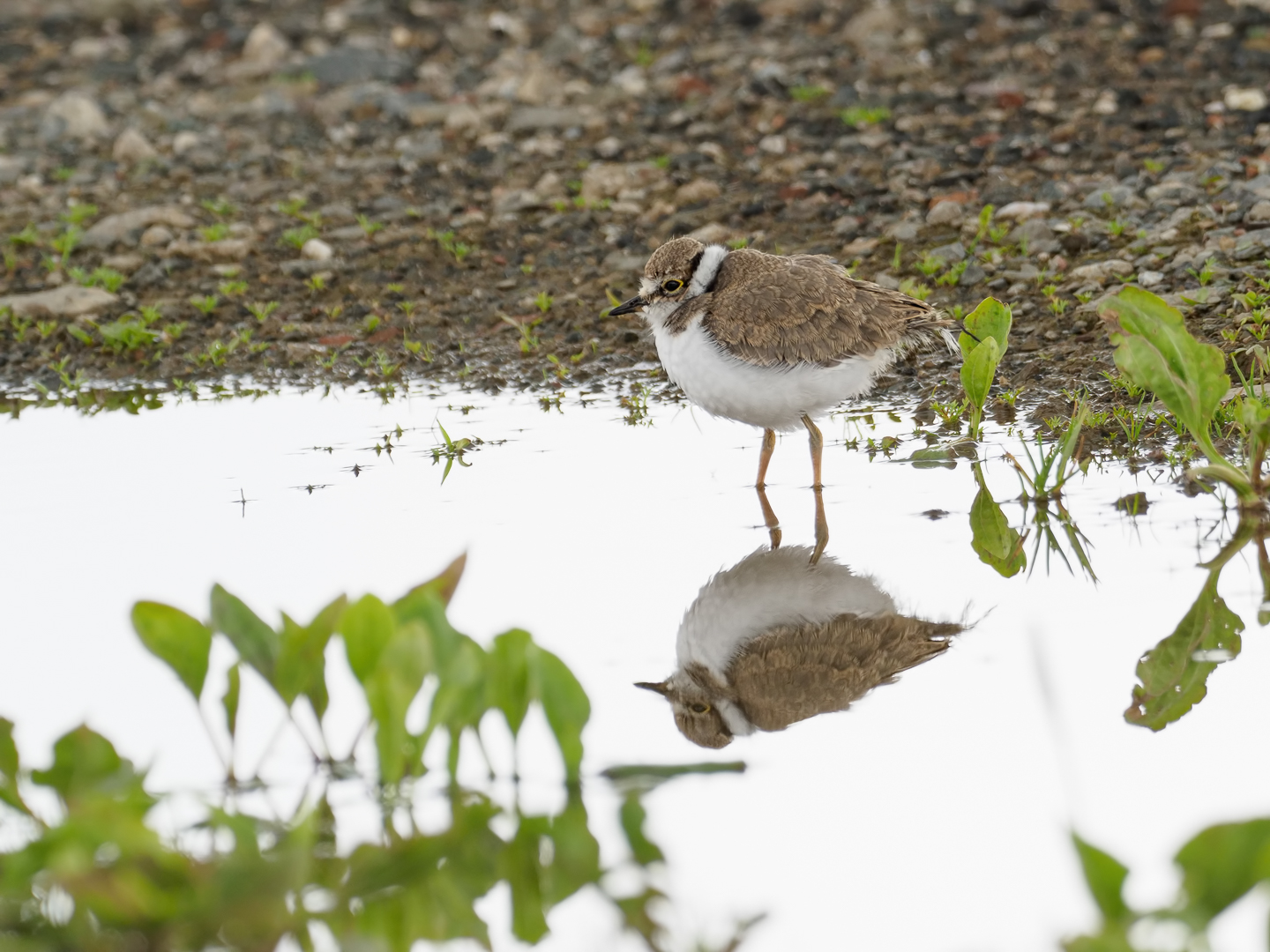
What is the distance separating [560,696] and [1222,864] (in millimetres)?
1395

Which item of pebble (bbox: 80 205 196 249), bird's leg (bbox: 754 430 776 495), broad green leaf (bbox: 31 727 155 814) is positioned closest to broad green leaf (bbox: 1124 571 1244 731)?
bird's leg (bbox: 754 430 776 495)

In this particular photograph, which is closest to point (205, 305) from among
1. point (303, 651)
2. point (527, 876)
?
point (303, 651)

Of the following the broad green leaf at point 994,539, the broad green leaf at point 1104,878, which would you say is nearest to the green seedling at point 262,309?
the broad green leaf at point 994,539

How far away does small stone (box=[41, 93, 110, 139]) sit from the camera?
41.7ft

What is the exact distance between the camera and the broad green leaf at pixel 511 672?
11.0ft

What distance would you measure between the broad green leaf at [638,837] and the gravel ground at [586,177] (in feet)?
14.1

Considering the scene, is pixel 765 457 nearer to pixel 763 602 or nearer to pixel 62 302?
pixel 763 602

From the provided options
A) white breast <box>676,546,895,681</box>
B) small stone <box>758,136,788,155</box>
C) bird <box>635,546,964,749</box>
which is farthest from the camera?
small stone <box>758,136,788,155</box>

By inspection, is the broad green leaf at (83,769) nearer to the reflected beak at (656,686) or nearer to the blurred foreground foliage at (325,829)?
the blurred foreground foliage at (325,829)

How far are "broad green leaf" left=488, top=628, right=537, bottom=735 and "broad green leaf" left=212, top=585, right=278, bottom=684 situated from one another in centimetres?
55

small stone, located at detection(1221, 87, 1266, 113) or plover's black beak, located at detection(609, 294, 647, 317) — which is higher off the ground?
small stone, located at detection(1221, 87, 1266, 113)

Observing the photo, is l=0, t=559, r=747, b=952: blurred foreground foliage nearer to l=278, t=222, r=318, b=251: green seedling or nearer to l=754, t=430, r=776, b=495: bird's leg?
l=754, t=430, r=776, b=495: bird's leg

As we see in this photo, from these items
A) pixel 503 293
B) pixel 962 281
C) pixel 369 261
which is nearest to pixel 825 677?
pixel 962 281

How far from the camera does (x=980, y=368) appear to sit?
6.26 metres
